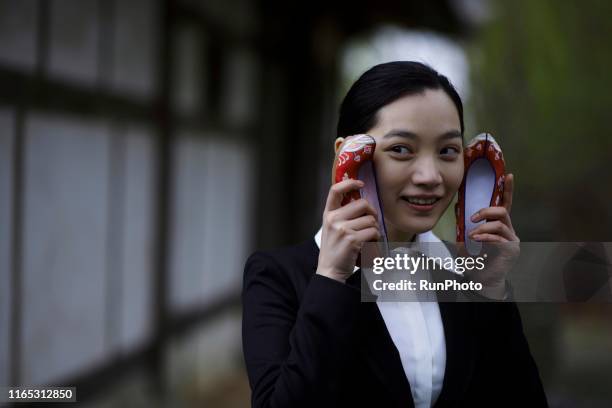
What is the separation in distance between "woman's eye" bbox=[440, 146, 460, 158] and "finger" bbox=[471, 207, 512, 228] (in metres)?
0.12

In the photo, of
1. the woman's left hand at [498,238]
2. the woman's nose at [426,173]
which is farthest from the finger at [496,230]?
the woman's nose at [426,173]

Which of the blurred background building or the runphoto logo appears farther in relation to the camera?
the blurred background building

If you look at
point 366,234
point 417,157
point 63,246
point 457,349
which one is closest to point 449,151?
point 417,157

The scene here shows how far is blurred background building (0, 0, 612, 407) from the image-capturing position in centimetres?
351

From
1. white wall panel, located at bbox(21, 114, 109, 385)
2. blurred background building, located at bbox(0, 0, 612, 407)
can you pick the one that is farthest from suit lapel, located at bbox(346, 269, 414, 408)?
white wall panel, located at bbox(21, 114, 109, 385)

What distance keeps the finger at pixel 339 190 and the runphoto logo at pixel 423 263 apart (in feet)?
0.45

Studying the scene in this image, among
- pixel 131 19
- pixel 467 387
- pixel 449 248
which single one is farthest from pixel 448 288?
pixel 131 19

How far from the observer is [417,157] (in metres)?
1.46

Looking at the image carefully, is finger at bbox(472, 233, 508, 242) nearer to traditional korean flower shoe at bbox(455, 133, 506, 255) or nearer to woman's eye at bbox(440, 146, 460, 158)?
traditional korean flower shoe at bbox(455, 133, 506, 255)

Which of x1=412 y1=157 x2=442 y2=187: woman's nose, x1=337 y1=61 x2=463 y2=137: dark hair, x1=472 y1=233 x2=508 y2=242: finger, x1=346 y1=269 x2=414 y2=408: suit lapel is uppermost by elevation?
x1=337 y1=61 x2=463 y2=137: dark hair

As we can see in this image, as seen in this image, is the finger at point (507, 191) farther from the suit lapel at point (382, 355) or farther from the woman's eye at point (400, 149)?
the suit lapel at point (382, 355)

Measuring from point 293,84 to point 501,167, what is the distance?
21.9 ft

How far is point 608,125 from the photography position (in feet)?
31.6

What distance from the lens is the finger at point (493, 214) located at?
4.74 ft
